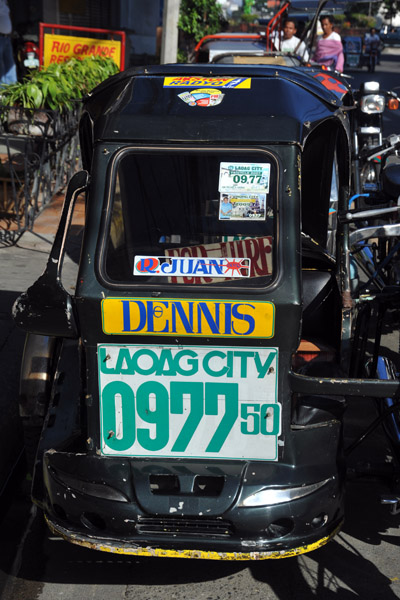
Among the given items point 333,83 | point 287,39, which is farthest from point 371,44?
point 333,83

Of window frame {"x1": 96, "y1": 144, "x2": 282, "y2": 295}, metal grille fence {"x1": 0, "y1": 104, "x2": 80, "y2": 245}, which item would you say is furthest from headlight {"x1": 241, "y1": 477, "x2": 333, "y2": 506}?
metal grille fence {"x1": 0, "y1": 104, "x2": 80, "y2": 245}

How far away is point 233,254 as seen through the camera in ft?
11.0

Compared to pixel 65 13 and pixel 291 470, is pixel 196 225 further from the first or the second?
pixel 65 13

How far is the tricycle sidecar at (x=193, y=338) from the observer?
3.22 meters

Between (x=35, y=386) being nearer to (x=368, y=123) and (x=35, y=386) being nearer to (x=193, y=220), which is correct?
(x=193, y=220)

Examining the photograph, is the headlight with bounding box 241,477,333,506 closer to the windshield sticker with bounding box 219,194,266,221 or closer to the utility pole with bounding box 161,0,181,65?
the windshield sticker with bounding box 219,194,266,221

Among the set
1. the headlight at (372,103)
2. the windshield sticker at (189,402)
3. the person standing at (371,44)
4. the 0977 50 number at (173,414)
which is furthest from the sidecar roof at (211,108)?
the person standing at (371,44)

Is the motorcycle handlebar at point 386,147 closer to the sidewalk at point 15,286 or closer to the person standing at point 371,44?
the sidewalk at point 15,286

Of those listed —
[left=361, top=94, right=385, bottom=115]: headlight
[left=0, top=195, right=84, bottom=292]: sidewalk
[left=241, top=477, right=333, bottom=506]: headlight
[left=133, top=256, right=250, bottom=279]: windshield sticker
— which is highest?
[left=133, top=256, right=250, bottom=279]: windshield sticker

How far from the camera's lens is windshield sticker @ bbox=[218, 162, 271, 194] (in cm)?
327

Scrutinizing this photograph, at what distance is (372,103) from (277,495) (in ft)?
21.4

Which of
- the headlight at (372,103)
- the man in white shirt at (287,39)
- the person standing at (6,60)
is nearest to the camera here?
the headlight at (372,103)

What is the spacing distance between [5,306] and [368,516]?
3.71 metres

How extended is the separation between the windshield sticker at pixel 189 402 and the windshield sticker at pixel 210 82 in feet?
4.01
